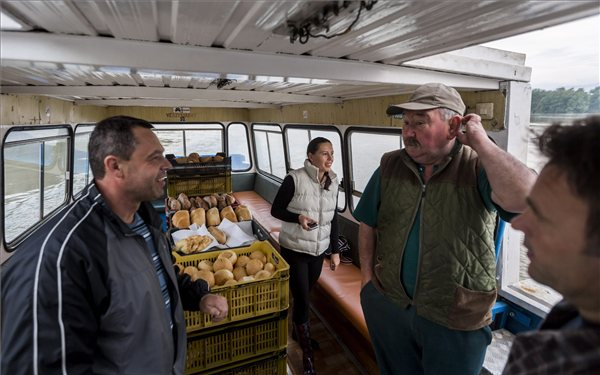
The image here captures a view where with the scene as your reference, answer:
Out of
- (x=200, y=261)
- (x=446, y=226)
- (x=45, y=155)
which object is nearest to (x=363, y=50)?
(x=446, y=226)

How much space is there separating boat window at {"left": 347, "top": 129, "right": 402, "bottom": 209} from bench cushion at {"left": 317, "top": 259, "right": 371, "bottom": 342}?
3.24 feet

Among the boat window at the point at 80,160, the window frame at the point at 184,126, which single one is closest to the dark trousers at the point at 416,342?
the boat window at the point at 80,160

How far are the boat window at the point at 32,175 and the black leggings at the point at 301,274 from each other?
2734 millimetres

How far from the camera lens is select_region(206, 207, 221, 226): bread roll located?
12.8ft

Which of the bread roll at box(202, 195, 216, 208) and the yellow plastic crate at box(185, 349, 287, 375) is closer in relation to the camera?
the yellow plastic crate at box(185, 349, 287, 375)

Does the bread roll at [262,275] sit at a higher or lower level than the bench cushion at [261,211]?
higher

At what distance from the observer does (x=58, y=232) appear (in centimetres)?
113

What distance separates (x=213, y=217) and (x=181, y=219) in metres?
0.38

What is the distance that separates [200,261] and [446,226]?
79.2 inches

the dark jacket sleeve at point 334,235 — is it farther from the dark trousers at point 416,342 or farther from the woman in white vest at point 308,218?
the dark trousers at point 416,342

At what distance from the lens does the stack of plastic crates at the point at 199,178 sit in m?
Answer: 4.65

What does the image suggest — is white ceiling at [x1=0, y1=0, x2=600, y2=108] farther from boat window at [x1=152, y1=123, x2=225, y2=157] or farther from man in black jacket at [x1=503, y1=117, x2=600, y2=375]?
boat window at [x1=152, y1=123, x2=225, y2=157]

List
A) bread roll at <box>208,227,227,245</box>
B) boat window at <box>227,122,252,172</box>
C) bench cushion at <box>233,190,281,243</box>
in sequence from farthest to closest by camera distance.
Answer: boat window at <box>227,122,252,172</box>
bench cushion at <box>233,190,281,243</box>
bread roll at <box>208,227,227,245</box>

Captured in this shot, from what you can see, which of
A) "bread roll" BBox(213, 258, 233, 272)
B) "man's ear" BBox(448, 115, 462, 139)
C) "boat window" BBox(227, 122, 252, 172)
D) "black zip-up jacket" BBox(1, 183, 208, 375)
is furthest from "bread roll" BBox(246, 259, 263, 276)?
"boat window" BBox(227, 122, 252, 172)
